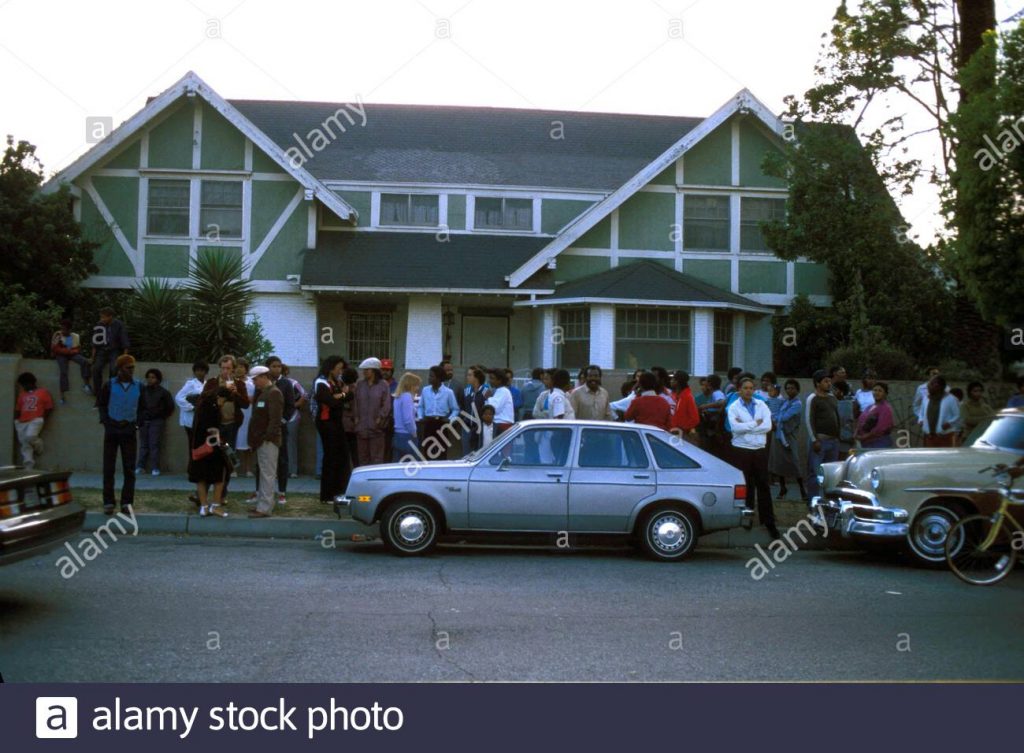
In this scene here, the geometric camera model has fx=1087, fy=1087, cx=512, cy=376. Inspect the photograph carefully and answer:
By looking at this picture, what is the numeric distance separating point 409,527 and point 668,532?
2668 millimetres

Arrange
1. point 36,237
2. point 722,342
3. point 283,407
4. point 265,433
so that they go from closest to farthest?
point 265,433, point 283,407, point 36,237, point 722,342

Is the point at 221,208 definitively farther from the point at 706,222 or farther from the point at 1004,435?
the point at 1004,435

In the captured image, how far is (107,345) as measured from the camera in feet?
55.3

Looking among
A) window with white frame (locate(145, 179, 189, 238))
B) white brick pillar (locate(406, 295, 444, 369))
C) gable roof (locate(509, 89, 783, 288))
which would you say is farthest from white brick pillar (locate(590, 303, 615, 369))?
window with white frame (locate(145, 179, 189, 238))

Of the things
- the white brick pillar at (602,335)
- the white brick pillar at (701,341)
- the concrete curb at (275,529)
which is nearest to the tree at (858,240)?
the white brick pillar at (701,341)

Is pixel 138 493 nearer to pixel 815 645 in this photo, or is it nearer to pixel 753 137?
pixel 815 645

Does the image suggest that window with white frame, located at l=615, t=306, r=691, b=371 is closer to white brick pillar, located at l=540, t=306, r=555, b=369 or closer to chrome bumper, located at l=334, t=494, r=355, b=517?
white brick pillar, located at l=540, t=306, r=555, b=369

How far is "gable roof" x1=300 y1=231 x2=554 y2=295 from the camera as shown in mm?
24422

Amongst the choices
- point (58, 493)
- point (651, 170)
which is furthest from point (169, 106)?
point (58, 493)

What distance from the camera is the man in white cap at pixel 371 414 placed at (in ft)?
45.3

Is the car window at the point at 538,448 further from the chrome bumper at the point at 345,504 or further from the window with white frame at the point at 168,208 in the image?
the window with white frame at the point at 168,208

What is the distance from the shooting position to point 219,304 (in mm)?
18875

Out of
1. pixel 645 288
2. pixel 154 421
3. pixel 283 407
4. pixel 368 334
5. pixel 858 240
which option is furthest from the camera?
pixel 368 334

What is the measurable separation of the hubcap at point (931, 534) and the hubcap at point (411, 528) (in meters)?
5.01
